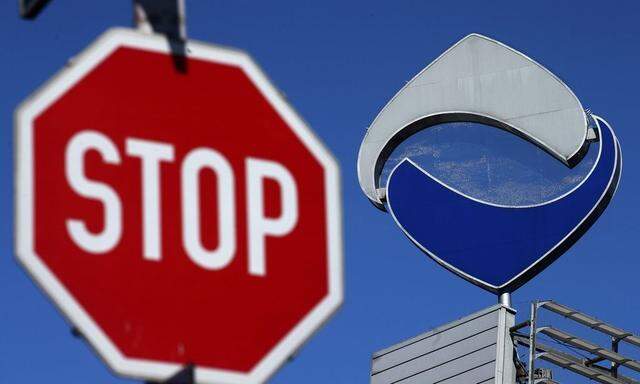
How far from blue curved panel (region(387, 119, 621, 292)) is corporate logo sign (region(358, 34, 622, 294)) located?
19 mm

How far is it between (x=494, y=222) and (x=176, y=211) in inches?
933

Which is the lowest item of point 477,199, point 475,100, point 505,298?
point 505,298

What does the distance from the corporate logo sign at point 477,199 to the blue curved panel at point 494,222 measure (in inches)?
0.8

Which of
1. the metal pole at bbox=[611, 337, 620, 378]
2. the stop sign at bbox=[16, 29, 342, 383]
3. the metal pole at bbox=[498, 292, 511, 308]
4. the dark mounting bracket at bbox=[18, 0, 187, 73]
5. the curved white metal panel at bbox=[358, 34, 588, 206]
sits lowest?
the metal pole at bbox=[611, 337, 620, 378]

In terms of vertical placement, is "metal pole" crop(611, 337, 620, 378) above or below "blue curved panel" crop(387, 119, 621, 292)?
below

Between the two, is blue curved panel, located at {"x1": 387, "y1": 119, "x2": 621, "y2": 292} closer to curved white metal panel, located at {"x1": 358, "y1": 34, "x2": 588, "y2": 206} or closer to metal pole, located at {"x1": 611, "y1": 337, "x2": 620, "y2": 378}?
curved white metal panel, located at {"x1": 358, "y1": 34, "x2": 588, "y2": 206}

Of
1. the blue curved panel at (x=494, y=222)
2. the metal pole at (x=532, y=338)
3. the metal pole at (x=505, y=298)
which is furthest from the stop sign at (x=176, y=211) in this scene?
the metal pole at (x=505, y=298)

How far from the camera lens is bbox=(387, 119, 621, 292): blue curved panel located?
85.3ft

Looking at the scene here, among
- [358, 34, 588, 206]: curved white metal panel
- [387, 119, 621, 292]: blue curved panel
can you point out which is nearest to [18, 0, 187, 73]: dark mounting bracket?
[387, 119, 621, 292]: blue curved panel

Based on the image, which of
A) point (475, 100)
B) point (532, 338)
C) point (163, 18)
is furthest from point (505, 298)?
point (163, 18)

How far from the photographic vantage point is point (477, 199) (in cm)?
2752

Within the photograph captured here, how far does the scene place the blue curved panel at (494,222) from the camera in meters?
26.0

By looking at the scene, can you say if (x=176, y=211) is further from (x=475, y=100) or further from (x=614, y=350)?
(x=475, y=100)

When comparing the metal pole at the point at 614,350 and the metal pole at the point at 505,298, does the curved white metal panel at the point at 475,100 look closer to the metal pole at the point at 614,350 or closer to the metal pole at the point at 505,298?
the metal pole at the point at 505,298
